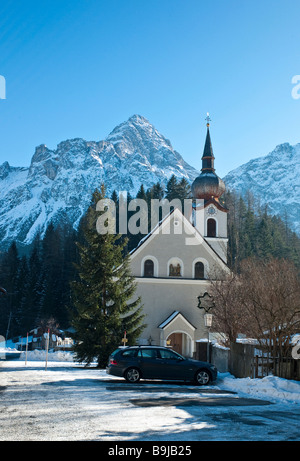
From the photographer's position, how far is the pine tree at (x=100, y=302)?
25.4 meters

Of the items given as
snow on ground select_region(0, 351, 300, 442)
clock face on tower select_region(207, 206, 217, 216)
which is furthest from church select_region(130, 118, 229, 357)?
snow on ground select_region(0, 351, 300, 442)

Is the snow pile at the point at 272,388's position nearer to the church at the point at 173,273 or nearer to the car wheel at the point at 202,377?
the car wheel at the point at 202,377

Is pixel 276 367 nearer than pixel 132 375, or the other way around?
pixel 276 367

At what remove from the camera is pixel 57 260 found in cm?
8738

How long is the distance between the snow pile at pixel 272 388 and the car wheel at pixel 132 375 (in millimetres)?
3059

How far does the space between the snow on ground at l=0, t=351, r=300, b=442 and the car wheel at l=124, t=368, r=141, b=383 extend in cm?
41

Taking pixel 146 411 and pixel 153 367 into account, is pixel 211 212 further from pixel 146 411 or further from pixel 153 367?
pixel 146 411

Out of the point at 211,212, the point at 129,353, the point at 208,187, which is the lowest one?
the point at 129,353

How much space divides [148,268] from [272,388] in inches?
891

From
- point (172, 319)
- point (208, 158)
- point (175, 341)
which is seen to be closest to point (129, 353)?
point (172, 319)

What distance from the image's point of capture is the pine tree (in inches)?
A: 998

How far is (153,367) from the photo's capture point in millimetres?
16938

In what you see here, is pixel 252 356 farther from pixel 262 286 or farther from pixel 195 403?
pixel 195 403
